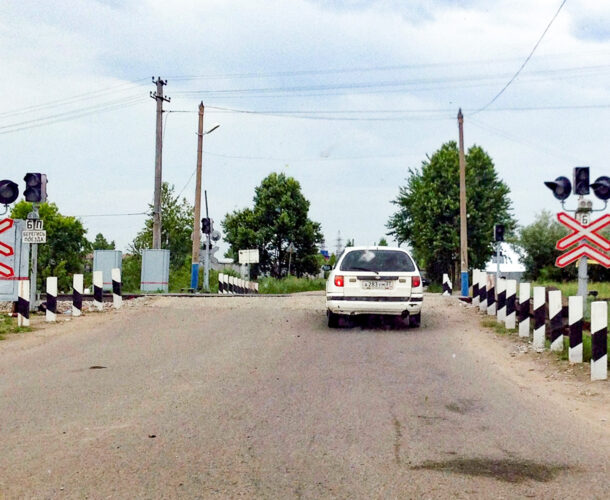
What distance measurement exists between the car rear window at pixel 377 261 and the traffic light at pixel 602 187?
366cm

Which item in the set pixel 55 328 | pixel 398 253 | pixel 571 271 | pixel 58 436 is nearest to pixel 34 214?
pixel 55 328

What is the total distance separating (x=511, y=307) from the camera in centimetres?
1427

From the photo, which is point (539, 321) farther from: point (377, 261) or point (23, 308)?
point (23, 308)

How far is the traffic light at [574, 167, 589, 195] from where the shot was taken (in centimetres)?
1238

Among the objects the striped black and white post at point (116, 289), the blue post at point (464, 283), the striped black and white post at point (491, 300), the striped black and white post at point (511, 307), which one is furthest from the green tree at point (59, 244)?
the striped black and white post at point (511, 307)

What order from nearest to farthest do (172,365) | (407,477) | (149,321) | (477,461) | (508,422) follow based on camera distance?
(407,477) < (477,461) < (508,422) < (172,365) < (149,321)

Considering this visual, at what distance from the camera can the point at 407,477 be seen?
188 inches

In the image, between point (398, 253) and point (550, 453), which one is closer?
point (550, 453)

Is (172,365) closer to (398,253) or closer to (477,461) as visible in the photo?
(477,461)

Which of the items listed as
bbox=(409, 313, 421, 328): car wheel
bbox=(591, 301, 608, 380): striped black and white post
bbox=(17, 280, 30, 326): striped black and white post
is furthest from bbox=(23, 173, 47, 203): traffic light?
bbox=(591, 301, 608, 380): striped black and white post

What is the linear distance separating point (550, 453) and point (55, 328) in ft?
36.0

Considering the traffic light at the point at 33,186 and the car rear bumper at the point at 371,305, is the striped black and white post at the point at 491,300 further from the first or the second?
the traffic light at the point at 33,186

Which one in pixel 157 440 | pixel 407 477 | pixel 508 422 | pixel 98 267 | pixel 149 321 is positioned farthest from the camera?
pixel 98 267

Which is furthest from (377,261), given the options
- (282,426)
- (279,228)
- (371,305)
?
(279,228)
